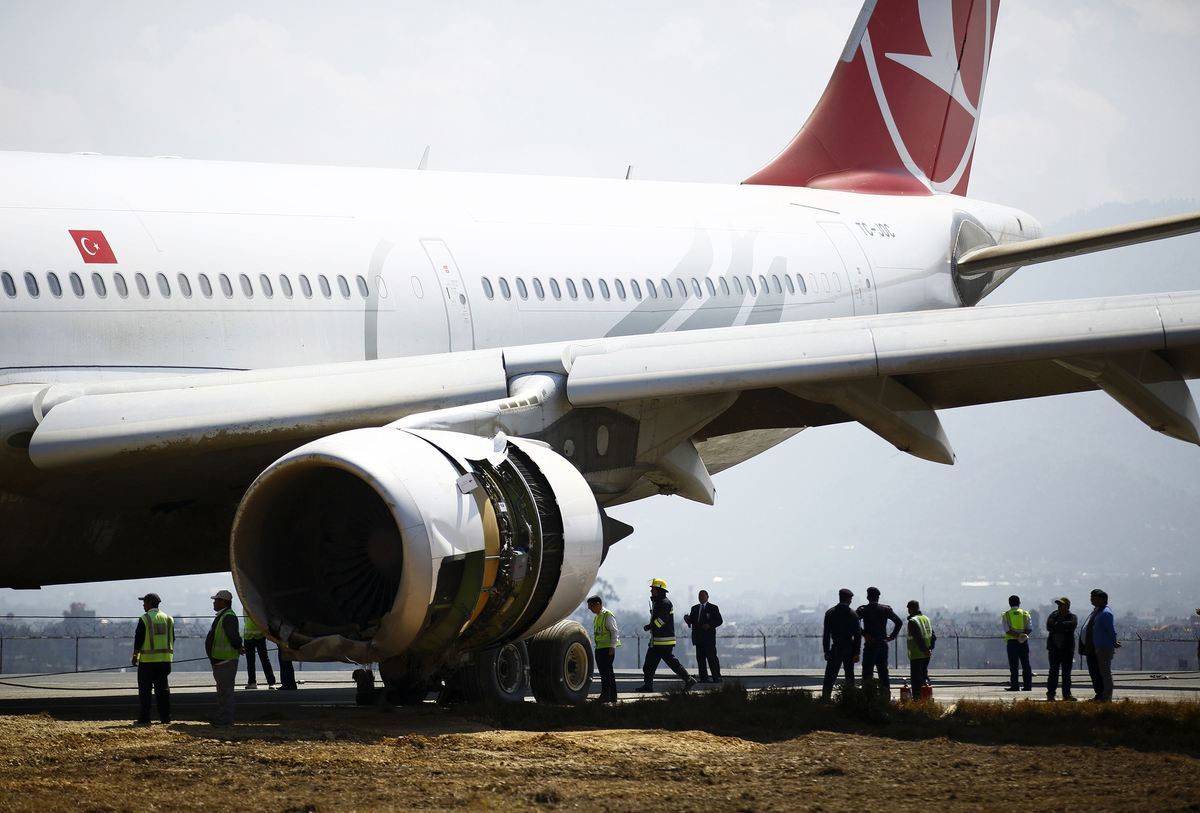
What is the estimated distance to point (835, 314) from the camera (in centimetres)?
1723

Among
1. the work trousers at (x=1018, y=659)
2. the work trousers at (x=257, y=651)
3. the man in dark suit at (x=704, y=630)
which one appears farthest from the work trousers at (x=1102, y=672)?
the work trousers at (x=257, y=651)

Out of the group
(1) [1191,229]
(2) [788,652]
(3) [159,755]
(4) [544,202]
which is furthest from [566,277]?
(2) [788,652]

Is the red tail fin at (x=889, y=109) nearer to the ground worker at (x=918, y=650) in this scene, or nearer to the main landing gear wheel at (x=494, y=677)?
the ground worker at (x=918, y=650)

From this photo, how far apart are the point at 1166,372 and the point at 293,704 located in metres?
8.02

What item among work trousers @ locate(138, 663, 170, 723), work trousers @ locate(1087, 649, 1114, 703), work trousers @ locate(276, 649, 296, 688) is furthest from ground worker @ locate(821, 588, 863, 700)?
work trousers @ locate(276, 649, 296, 688)

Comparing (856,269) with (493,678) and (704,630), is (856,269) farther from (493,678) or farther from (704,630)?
(493,678)

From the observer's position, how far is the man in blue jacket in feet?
47.5

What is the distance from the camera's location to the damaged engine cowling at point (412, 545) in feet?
31.1

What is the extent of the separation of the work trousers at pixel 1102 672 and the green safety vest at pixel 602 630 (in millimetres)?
4514

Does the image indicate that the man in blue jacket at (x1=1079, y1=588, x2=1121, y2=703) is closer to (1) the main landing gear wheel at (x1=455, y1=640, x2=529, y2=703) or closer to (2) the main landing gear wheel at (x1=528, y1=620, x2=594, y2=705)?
(2) the main landing gear wheel at (x1=528, y1=620, x2=594, y2=705)

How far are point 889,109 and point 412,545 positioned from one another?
12680 mm

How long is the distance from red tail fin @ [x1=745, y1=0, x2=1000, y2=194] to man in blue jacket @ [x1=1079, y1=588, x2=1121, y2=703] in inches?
269

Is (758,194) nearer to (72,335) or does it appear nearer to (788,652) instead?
(72,335)

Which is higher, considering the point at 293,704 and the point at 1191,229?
the point at 1191,229
